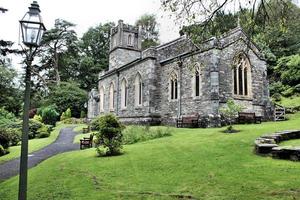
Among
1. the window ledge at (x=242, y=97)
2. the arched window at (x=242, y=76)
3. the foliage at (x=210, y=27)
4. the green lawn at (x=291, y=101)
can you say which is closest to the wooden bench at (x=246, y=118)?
the window ledge at (x=242, y=97)

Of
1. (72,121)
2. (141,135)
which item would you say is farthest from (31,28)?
(72,121)

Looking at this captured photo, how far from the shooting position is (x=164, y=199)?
7.55 m

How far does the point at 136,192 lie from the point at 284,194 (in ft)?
12.0

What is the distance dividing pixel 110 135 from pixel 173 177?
6209 mm

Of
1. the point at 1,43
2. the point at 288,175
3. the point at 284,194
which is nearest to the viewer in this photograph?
the point at 284,194

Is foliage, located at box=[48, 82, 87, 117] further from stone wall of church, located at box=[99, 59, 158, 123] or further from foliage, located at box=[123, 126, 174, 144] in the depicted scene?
foliage, located at box=[123, 126, 174, 144]

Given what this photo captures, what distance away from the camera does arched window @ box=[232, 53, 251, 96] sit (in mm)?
24763

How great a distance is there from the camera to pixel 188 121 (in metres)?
23.8

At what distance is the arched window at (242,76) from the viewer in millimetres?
24763

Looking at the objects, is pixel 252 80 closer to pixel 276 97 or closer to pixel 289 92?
pixel 276 97

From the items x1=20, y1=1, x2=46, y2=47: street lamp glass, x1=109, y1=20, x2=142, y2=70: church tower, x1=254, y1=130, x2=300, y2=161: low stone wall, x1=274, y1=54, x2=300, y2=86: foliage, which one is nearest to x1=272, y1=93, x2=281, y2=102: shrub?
x1=274, y1=54, x2=300, y2=86: foliage

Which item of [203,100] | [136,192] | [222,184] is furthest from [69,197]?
[203,100]

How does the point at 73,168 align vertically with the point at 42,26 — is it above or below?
below

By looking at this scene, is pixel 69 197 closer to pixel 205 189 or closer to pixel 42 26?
pixel 205 189
